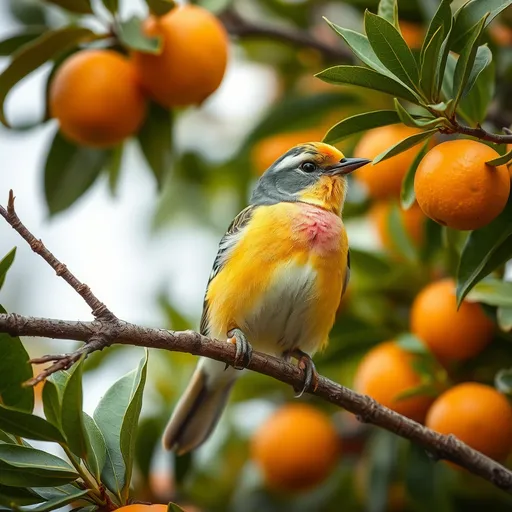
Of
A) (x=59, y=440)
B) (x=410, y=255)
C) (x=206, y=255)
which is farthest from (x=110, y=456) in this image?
(x=206, y=255)

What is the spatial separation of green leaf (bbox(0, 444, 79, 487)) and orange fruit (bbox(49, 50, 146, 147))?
1973mm

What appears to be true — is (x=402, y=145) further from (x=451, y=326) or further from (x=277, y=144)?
(x=277, y=144)

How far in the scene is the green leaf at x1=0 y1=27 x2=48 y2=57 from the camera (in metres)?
4.60

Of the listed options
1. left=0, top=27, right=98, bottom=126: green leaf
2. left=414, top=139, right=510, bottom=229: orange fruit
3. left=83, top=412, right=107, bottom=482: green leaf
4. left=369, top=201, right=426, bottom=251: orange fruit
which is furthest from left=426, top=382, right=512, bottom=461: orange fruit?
left=0, top=27, right=98, bottom=126: green leaf

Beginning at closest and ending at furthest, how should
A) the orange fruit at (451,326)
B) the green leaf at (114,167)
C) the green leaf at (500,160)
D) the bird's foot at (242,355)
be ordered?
the green leaf at (500,160) < the bird's foot at (242,355) < the orange fruit at (451,326) < the green leaf at (114,167)

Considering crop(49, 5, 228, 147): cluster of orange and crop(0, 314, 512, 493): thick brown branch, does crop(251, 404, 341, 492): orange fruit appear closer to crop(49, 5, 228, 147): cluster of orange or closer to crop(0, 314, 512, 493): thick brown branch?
crop(0, 314, 512, 493): thick brown branch

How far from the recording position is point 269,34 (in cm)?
519

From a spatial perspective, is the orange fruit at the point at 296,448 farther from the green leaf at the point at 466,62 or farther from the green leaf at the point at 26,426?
the green leaf at the point at 466,62

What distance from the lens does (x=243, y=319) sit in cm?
414

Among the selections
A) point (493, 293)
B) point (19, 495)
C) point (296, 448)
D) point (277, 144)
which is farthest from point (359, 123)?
point (277, 144)

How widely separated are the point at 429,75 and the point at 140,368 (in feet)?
4.62

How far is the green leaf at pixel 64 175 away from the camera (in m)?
4.86

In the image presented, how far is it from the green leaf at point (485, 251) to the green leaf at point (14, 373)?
156 cm

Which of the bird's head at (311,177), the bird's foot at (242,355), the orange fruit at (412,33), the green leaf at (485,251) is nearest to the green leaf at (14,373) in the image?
the bird's foot at (242,355)
